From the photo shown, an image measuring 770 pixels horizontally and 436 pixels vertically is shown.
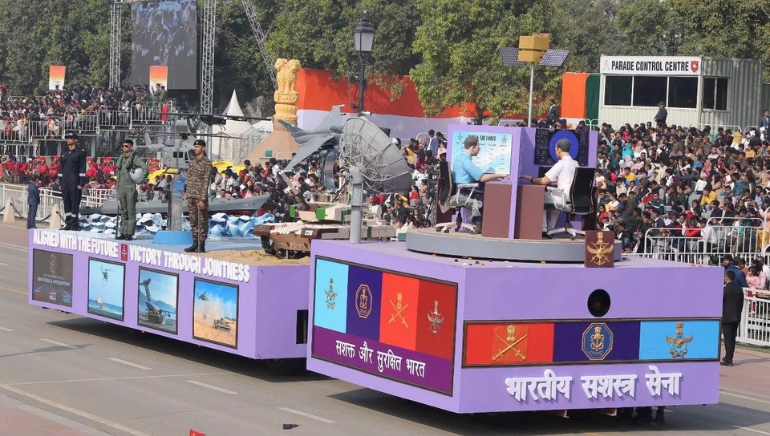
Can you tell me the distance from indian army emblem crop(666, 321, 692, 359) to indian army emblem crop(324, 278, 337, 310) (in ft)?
13.0

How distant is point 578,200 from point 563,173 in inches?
16.6

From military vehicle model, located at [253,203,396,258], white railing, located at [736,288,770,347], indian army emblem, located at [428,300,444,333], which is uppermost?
military vehicle model, located at [253,203,396,258]

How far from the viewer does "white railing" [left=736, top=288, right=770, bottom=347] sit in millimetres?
22312

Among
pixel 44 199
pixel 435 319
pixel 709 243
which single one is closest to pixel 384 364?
pixel 435 319

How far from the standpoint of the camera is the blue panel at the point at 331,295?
15242 millimetres

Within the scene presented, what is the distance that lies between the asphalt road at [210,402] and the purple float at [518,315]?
0.62m

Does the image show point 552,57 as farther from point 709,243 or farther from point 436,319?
point 709,243

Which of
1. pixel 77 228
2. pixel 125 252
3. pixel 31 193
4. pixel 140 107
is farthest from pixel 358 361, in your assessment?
pixel 140 107

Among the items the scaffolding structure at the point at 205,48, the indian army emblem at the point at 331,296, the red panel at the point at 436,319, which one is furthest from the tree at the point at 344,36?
the red panel at the point at 436,319

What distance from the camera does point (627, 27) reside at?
67.5m

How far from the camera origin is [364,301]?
14.9 meters

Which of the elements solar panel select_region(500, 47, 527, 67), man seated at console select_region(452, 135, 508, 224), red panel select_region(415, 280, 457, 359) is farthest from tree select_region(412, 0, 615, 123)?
red panel select_region(415, 280, 457, 359)

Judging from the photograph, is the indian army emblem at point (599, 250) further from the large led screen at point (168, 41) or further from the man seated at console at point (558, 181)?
the large led screen at point (168, 41)

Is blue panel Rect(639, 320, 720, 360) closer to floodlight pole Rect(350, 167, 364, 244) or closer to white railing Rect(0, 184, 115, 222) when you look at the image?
floodlight pole Rect(350, 167, 364, 244)
